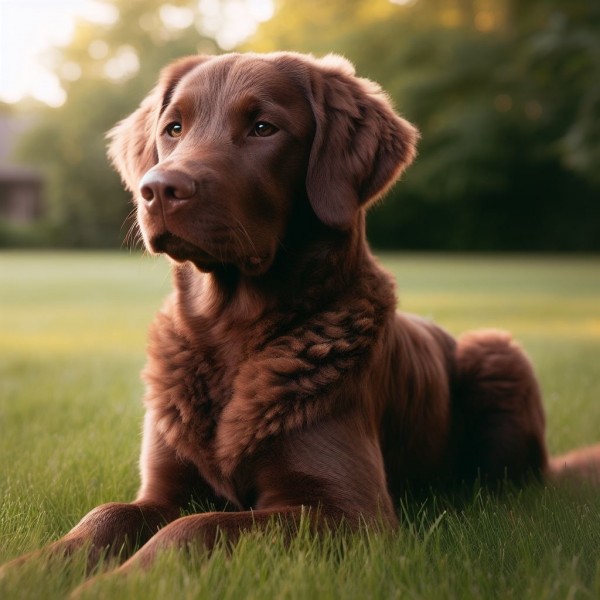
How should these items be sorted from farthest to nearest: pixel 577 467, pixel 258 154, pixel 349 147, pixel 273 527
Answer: pixel 577 467
pixel 349 147
pixel 258 154
pixel 273 527

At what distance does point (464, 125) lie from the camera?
3450cm

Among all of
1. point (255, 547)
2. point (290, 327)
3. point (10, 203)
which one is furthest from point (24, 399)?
point (10, 203)

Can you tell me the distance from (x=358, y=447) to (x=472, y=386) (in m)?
1.26

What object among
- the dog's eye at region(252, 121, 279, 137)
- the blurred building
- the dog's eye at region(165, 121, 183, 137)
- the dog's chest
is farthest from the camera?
the blurred building

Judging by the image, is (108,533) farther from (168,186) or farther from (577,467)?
(577,467)

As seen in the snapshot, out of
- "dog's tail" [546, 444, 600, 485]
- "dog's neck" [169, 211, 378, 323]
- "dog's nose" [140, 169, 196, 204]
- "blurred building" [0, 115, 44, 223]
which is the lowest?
"blurred building" [0, 115, 44, 223]

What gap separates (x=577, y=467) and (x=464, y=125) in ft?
104

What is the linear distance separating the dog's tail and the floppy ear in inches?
60.6

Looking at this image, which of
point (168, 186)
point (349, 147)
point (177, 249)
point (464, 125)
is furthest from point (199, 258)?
point (464, 125)

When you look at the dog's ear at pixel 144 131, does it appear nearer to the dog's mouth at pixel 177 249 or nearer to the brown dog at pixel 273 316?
the brown dog at pixel 273 316

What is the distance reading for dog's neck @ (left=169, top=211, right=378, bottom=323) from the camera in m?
3.31

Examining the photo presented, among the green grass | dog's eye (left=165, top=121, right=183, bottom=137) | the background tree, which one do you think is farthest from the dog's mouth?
the background tree

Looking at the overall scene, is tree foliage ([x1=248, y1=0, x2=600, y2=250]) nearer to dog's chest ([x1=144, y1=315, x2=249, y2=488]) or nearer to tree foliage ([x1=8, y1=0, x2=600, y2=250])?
tree foliage ([x1=8, y1=0, x2=600, y2=250])

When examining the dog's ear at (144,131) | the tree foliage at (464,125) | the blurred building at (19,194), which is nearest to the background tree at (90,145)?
the tree foliage at (464,125)
